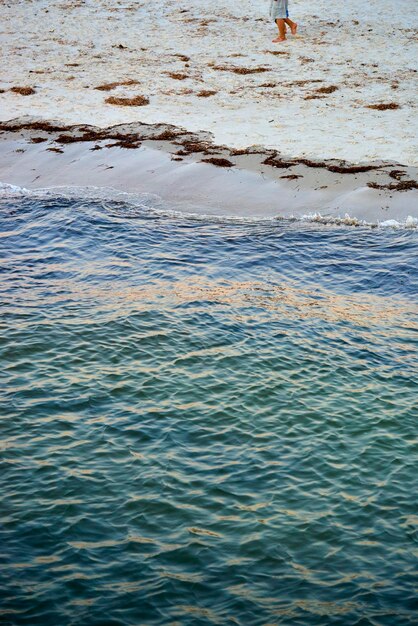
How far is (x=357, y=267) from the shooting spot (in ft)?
56.2

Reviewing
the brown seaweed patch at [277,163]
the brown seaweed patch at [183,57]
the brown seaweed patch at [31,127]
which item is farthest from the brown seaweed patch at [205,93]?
the brown seaweed patch at [277,163]

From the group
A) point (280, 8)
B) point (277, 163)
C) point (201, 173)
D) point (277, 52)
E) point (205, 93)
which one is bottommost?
point (201, 173)

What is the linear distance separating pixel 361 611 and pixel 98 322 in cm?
779

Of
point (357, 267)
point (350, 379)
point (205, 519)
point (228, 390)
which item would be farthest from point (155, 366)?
point (357, 267)

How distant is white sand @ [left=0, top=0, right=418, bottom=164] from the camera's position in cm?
2355

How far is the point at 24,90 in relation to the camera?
27.9 metres

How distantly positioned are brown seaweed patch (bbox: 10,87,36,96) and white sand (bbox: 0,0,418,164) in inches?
9.3

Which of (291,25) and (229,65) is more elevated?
(291,25)

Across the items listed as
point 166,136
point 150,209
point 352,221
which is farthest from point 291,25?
point 352,221

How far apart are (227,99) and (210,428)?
55.4 ft

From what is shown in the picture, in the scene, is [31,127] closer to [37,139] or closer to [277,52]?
[37,139]

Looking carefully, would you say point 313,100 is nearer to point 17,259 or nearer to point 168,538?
point 17,259

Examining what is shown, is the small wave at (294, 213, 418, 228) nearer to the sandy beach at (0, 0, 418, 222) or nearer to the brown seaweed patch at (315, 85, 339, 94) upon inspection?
the sandy beach at (0, 0, 418, 222)

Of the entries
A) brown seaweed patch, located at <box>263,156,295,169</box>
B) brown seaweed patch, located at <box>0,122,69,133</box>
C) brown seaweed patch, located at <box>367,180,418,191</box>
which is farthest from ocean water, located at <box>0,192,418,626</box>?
brown seaweed patch, located at <box>0,122,69,133</box>
